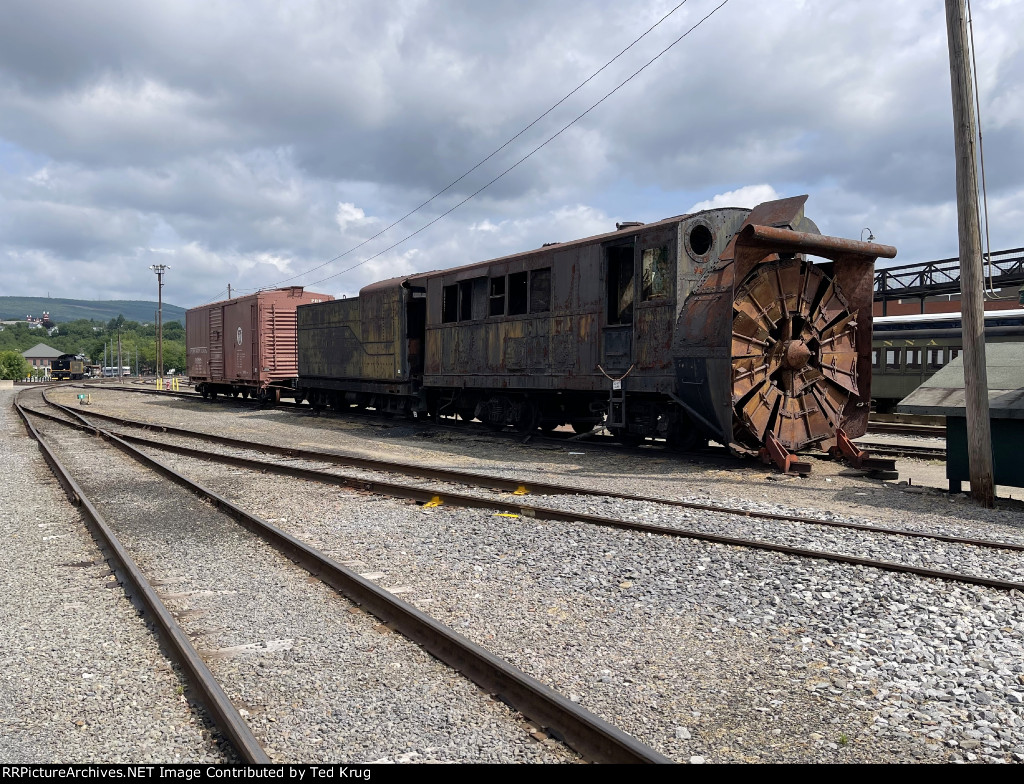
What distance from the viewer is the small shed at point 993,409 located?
28.6 feet

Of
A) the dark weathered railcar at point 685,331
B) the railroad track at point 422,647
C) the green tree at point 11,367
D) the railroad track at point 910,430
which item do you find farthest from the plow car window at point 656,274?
the green tree at point 11,367

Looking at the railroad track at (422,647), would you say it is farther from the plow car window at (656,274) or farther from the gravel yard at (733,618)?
the plow car window at (656,274)

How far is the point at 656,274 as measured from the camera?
1167cm

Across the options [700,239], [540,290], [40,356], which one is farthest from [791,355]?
[40,356]

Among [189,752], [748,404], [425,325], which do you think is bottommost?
[189,752]

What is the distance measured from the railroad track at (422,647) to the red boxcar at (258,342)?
18692mm

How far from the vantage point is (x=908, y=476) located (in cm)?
1126

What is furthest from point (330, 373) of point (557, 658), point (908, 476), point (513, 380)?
point (557, 658)

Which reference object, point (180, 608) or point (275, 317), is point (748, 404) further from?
point (275, 317)

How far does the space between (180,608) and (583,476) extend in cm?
632

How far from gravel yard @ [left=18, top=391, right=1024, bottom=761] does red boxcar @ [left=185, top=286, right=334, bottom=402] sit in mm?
17087

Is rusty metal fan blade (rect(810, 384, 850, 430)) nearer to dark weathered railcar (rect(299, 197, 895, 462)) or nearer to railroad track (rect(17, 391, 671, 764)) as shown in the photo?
dark weathered railcar (rect(299, 197, 895, 462))

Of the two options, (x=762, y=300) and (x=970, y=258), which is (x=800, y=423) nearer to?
(x=762, y=300)

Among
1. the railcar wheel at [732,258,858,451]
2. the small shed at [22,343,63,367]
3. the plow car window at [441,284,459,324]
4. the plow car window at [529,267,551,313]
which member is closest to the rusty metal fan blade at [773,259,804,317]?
the railcar wheel at [732,258,858,451]
